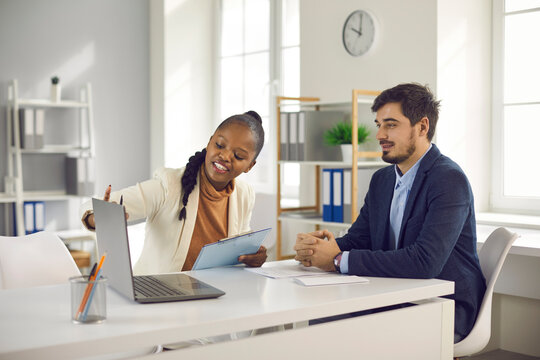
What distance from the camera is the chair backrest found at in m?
2.11

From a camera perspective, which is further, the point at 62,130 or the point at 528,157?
the point at 62,130

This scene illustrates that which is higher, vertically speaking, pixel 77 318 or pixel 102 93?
pixel 102 93

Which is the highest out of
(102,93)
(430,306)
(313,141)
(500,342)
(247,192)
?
(102,93)

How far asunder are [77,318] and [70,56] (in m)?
4.13

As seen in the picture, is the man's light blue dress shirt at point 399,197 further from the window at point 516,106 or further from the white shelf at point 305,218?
the window at point 516,106

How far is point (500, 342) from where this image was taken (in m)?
3.38

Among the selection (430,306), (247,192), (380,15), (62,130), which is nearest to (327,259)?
(430,306)

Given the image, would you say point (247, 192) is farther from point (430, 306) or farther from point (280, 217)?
point (280, 217)

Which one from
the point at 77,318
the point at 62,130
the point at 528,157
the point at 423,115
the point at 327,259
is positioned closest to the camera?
the point at 77,318

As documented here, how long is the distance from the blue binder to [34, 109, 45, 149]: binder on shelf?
230cm

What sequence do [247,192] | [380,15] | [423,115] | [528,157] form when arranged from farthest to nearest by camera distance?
1. [380,15]
2. [528,157]
3. [247,192]
4. [423,115]

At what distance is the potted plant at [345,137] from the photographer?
3695mm

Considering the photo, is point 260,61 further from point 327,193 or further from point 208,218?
point 208,218

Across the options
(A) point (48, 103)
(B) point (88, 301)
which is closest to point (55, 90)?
(A) point (48, 103)
